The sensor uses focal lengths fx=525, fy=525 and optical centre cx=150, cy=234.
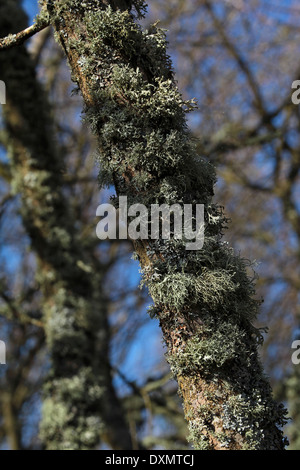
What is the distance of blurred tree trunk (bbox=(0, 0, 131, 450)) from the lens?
11.7 feet

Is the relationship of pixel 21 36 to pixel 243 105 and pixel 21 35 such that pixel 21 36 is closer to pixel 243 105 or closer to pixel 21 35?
pixel 21 35

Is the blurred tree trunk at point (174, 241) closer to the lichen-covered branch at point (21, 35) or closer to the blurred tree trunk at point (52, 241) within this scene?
the lichen-covered branch at point (21, 35)

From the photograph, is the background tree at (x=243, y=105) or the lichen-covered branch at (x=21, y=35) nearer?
the lichen-covered branch at (x=21, y=35)

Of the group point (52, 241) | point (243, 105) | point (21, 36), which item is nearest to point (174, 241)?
point (21, 36)

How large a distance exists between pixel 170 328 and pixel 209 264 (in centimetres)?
20

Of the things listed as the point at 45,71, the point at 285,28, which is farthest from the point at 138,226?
the point at 285,28

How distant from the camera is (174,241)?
1.41m

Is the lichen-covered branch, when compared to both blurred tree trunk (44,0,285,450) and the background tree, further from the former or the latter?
the background tree

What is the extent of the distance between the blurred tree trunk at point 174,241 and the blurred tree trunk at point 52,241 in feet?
7.39

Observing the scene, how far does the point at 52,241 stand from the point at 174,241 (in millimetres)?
2536

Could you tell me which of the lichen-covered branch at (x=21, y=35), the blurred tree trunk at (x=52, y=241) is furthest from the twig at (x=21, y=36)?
the blurred tree trunk at (x=52, y=241)

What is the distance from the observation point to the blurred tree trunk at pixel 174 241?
1324mm

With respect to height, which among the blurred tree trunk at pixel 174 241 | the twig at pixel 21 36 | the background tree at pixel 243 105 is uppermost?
the background tree at pixel 243 105

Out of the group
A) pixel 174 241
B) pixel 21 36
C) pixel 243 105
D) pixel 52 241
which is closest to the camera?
pixel 174 241
